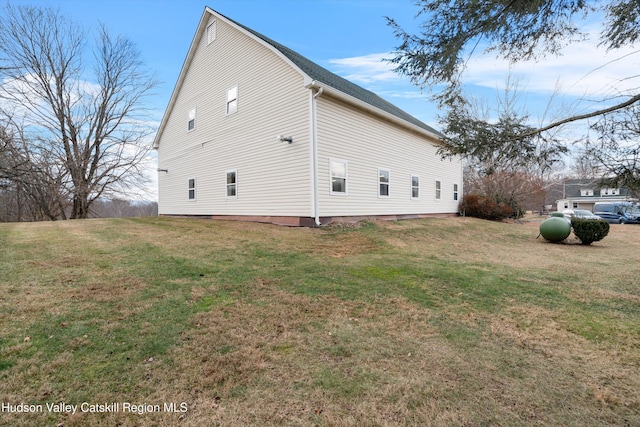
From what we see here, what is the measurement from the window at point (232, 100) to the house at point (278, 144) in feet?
0.13

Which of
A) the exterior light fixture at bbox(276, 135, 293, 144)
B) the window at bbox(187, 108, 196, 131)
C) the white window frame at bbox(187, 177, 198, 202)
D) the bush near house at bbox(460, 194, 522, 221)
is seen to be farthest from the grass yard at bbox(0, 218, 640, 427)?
the bush near house at bbox(460, 194, 522, 221)

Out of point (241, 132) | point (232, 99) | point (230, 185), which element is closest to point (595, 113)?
point (241, 132)

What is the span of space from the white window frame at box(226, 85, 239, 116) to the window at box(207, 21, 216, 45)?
2734mm

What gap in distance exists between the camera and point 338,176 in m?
9.97

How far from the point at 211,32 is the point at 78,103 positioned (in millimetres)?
14370

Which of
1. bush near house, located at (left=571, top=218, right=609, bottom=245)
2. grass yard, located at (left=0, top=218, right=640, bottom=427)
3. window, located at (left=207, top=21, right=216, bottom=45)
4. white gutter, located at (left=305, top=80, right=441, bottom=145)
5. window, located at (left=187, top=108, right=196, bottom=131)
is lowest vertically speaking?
grass yard, located at (left=0, top=218, right=640, bottom=427)

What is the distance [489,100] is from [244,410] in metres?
28.5

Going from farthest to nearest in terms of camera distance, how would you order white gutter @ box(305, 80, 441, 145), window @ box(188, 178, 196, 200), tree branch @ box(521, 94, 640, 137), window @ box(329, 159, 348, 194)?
window @ box(188, 178, 196, 200)
window @ box(329, 159, 348, 194)
white gutter @ box(305, 80, 441, 145)
tree branch @ box(521, 94, 640, 137)

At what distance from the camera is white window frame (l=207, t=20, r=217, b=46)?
12.8m

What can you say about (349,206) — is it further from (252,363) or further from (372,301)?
(252,363)

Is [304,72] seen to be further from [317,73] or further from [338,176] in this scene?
[338,176]

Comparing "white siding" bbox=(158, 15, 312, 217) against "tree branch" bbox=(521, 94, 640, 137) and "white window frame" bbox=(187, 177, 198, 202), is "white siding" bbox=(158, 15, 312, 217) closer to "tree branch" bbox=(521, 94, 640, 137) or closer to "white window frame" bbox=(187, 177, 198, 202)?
"white window frame" bbox=(187, 177, 198, 202)

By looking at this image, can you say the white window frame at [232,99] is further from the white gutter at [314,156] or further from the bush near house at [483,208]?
the bush near house at [483,208]

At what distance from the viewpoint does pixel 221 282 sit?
14.1ft
